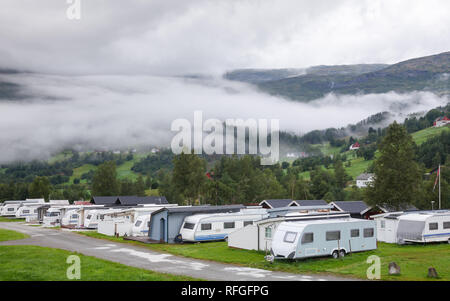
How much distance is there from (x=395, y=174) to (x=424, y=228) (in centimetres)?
1372

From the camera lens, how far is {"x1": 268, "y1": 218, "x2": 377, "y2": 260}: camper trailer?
23703 mm

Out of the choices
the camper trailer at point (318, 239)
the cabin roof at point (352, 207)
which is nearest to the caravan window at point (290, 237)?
the camper trailer at point (318, 239)

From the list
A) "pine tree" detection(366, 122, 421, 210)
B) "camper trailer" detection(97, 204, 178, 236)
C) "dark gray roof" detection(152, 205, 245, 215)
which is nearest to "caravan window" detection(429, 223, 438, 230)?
"pine tree" detection(366, 122, 421, 210)

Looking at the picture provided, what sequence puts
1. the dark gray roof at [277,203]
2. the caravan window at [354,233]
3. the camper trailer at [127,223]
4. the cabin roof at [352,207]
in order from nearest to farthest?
the caravan window at [354,233]
the camper trailer at [127,223]
the cabin roof at [352,207]
the dark gray roof at [277,203]

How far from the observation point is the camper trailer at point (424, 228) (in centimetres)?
3122

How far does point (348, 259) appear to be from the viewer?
2475 cm

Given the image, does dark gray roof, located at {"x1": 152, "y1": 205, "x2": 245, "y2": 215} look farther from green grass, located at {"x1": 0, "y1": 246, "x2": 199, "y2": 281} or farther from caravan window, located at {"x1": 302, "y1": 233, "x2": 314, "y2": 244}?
caravan window, located at {"x1": 302, "y1": 233, "x2": 314, "y2": 244}

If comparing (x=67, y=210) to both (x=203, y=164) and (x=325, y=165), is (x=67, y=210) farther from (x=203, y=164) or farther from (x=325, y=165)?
(x=325, y=165)

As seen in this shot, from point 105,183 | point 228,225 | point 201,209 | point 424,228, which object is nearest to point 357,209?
point 424,228

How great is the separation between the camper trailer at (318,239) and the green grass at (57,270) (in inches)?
281

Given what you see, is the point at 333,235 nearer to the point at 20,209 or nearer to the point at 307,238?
the point at 307,238

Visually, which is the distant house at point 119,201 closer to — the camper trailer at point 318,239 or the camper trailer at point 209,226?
the camper trailer at point 209,226

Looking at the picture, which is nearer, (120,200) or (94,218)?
→ (94,218)

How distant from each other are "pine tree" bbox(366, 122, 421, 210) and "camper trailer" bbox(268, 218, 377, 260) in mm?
18986
